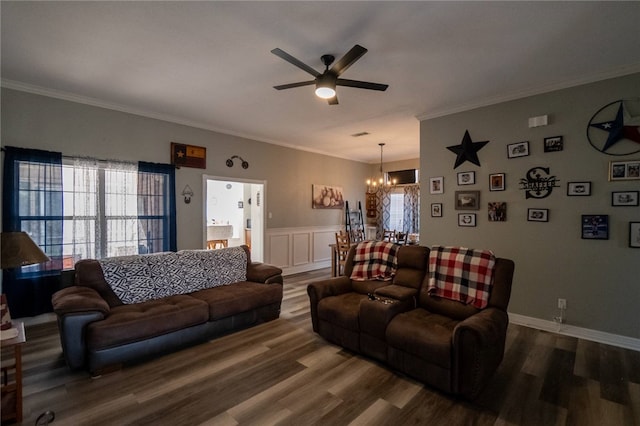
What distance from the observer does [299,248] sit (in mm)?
6828

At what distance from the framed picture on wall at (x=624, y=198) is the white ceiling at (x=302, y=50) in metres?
1.27

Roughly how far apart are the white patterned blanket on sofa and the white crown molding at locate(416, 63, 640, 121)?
3.59 m

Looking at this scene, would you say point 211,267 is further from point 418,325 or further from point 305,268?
point 305,268

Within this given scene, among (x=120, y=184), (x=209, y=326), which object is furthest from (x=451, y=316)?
(x=120, y=184)

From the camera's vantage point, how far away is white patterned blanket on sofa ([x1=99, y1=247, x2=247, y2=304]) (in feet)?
10.3

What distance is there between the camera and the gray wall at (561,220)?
3143mm

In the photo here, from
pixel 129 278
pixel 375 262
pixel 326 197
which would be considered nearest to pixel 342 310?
pixel 375 262

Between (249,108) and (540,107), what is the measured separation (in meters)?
3.80

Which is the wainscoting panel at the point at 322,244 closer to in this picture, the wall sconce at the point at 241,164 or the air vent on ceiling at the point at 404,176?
the air vent on ceiling at the point at 404,176

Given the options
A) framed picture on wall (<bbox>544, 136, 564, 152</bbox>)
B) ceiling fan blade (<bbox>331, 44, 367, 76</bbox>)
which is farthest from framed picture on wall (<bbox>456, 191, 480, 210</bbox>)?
ceiling fan blade (<bbox>331, 44, 367, 76</bbox>)

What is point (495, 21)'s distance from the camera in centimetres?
236

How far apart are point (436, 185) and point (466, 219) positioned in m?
0.68

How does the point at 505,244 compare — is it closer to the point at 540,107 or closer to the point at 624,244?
the point at 624,244

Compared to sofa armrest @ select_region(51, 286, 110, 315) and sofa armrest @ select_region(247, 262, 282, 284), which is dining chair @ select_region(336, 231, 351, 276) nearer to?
sofa armrest @ select_region(247, 262, 282, 284)
